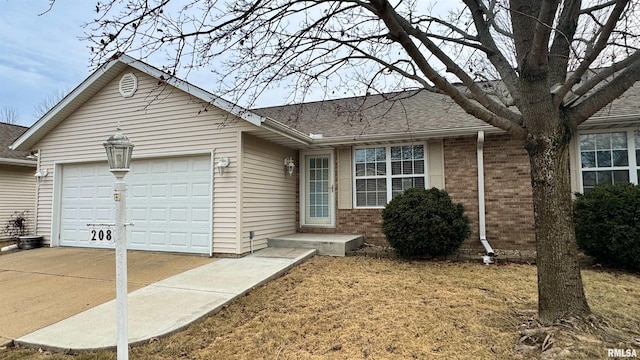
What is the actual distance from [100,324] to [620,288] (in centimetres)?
714

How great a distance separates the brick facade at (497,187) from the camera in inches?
307

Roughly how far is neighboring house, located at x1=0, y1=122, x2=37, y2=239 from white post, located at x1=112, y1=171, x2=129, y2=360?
1169 centimetres

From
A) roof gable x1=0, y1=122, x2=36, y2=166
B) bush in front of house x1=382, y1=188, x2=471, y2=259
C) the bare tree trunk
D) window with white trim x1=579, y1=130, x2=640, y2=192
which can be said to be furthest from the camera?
roof gable x1=0, y1=122, x2=36, y2=166

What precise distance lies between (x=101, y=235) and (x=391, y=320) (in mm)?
3227

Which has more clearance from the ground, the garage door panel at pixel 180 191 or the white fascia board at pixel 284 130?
the white fascia board at pixel 284 130

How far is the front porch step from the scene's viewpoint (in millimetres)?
7695

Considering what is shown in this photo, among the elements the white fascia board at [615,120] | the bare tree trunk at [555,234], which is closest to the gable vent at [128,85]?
the bare tree trunk at [555,234]

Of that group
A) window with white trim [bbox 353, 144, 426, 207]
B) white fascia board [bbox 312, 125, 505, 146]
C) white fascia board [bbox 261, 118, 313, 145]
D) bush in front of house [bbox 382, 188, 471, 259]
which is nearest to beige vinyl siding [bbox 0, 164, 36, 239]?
white fascia board [bbox 261, 118, 313, 145]

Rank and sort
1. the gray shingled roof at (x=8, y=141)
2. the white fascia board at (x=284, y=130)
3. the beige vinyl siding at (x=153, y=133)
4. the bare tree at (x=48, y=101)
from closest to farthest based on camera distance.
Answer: the white fascia board at (x=284, y=130), the beige vinyl siding at (x=153, y=133), the gray shingled roof at (x=8, y=141), the bare tree at (x=48, y=101)

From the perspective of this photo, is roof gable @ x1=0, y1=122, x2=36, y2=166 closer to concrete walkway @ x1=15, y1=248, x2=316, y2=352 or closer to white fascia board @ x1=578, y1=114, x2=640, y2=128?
concrete walkway @ x1=15, y1=248, x2=316, y2=352

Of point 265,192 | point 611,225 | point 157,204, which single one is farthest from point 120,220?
point 611,225

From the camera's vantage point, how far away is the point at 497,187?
8.02m

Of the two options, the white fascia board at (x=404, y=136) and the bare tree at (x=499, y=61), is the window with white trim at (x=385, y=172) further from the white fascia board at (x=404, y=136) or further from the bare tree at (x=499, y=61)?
the bare tree at (x=499, y=61)

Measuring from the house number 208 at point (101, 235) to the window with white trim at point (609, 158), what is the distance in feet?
29.6
